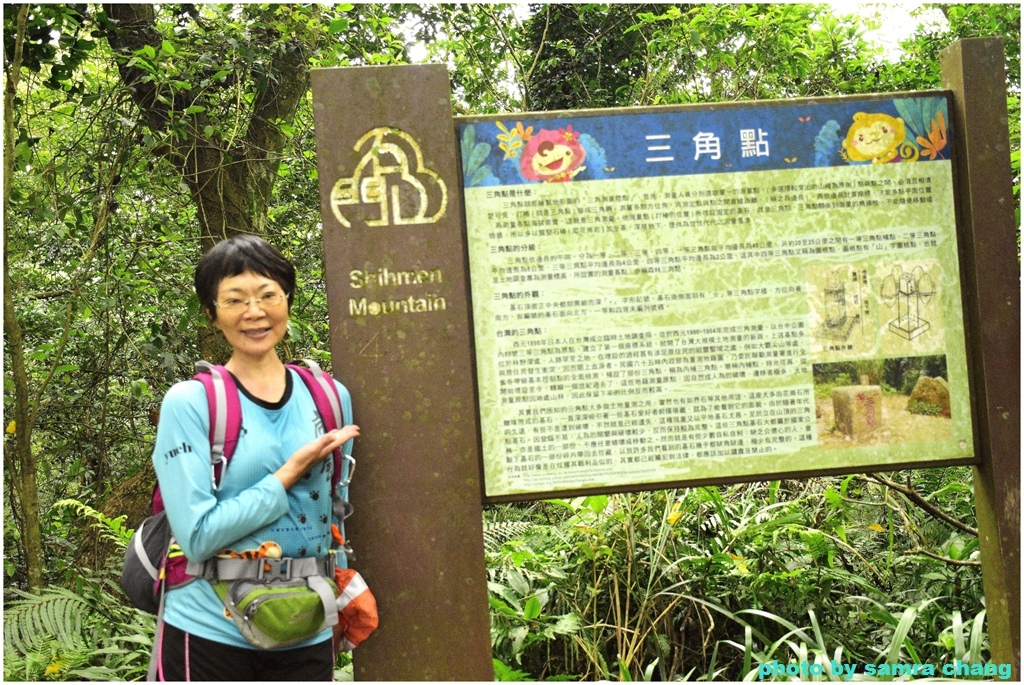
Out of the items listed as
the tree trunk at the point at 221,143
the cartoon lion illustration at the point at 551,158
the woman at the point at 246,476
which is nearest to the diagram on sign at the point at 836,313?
the cartoon lion illustration at the point at 551,158

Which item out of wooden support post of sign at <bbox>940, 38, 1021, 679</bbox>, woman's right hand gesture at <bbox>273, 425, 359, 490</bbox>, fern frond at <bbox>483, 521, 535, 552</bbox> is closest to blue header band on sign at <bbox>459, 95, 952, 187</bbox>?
Answer: wooden support post of sign at <bbox>940, 38, 1021, 679</bbox>

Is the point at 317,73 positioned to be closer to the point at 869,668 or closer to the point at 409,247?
the point at 409,247

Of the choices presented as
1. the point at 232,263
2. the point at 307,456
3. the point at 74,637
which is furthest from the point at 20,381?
the point at 307,456

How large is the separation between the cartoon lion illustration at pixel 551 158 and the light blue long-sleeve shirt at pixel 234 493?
121 cm

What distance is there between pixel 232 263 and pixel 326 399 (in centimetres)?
53

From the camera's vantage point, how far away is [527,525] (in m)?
5.36

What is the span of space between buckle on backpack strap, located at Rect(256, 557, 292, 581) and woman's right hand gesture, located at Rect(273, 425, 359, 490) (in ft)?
0.73

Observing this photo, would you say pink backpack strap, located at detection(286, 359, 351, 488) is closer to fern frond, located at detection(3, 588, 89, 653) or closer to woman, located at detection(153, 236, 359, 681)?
woman, located at detection(153, 236, 359, 681)

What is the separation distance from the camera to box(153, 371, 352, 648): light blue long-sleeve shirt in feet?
7.82

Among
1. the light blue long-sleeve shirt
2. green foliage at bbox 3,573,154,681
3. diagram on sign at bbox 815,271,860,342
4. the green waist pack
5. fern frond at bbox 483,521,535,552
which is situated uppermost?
diagram on sign at bbox 815,271,860,342

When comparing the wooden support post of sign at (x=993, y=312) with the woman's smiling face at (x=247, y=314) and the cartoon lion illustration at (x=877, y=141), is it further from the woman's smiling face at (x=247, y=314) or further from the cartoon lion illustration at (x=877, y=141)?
the woman's smiling face at (x=247, y=314)

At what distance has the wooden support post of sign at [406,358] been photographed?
3.05 m

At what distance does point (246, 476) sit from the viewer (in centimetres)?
250

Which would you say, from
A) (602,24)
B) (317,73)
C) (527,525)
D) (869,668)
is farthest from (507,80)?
(869,668)
